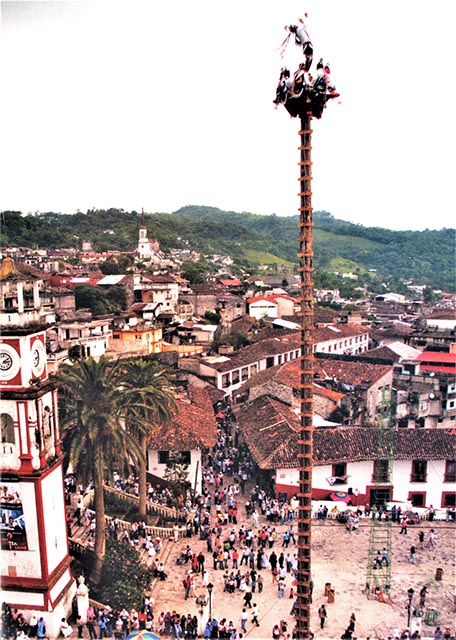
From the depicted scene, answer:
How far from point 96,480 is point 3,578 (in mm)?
4124

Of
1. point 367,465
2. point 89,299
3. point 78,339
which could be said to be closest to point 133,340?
point 78,339

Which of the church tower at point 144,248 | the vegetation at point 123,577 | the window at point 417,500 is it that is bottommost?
the window at point 417,500

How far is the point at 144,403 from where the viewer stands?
902 inches

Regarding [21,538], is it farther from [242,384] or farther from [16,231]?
[16,231]

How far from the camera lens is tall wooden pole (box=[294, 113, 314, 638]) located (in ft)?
51.8

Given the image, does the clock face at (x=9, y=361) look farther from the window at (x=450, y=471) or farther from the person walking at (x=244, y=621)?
the window at (x=450, y=471)

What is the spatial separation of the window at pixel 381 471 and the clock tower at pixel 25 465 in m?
15.9

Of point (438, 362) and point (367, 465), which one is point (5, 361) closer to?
point (367, 465)

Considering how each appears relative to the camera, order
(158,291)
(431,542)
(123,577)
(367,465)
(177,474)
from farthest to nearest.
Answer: (158,291)
(367,465)
(177,474)
(431,542)
(123,577)

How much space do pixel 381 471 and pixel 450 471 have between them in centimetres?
331

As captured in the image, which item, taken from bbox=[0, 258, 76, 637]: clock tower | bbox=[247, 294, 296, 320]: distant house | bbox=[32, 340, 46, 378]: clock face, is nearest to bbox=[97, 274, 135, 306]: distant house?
bbox=[247, 294, 296, 320]: distant house

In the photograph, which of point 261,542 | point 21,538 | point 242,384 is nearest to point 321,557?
point 261,542

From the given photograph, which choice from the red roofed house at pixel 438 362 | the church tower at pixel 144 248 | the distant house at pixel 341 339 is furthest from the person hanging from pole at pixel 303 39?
the church tower at pixel 144 248

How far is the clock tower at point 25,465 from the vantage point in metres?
17.4
